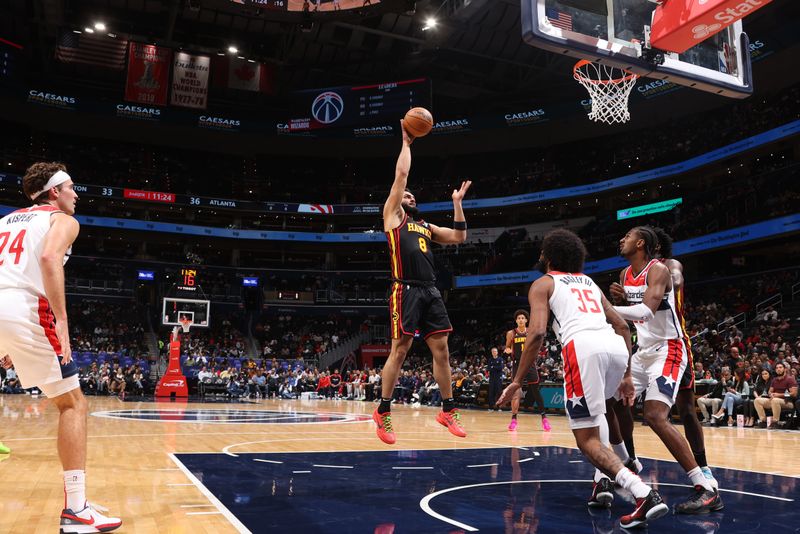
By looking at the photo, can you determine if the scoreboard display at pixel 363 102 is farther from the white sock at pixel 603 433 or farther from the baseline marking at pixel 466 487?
the white sock at pixel 603 433

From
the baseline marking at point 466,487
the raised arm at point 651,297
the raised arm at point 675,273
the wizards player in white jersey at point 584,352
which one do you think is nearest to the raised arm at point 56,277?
the baseline marking at point 466,487

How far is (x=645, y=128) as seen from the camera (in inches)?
1243

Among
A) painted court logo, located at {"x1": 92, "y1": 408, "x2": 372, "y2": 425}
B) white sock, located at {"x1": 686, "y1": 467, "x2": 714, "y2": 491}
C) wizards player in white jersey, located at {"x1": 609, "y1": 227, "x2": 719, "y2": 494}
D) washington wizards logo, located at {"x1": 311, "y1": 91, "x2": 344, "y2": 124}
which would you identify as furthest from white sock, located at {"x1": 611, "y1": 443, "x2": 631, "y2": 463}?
washington wizards logo, located at {"x1": 311, "y1": 91, "x2": 344, "y2": 124}

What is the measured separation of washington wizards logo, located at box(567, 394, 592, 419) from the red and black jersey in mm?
2012

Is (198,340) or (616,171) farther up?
(616,171)

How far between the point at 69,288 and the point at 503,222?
74.0ft

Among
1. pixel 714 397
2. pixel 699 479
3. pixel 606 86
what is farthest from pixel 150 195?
pixel 699 479

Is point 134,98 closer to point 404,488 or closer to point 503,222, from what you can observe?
point 503,222

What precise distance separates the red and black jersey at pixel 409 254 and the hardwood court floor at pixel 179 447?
2.35 metres

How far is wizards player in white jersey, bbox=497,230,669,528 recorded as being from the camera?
3965 mm

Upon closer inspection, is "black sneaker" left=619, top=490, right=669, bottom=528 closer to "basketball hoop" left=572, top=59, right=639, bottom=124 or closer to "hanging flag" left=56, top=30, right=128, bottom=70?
"basketball hoop" left=572, top=59, right=639, bottom=124

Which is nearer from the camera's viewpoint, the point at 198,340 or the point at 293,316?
the point at 198,340

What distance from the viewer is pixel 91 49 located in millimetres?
26125

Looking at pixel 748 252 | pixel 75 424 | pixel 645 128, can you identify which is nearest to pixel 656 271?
pixel 75 424
